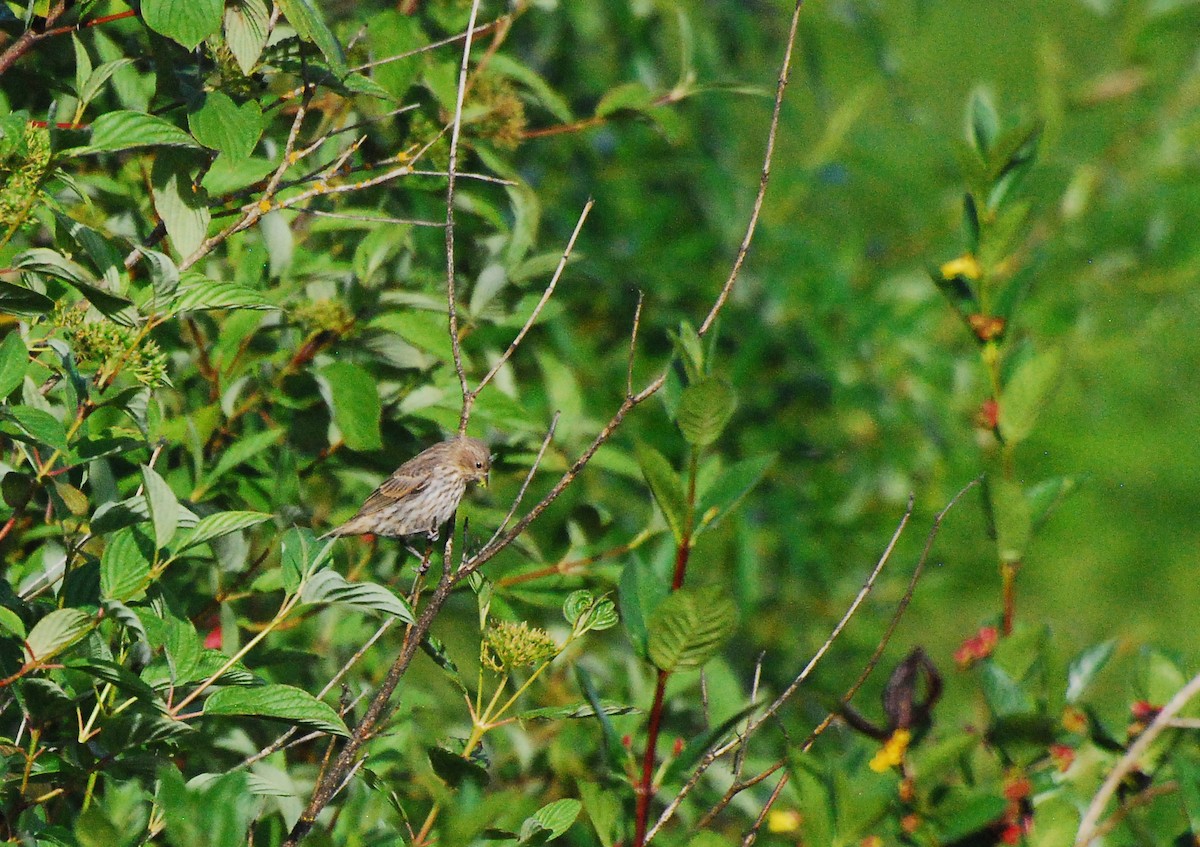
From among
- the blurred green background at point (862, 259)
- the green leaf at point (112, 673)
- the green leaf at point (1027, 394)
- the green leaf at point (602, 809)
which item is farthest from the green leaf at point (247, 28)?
the blurred green background at point (862, 259)

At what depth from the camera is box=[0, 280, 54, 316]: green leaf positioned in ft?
6.59

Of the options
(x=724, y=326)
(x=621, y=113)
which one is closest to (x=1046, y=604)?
(x=724, y=326)

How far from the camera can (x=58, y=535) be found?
2.35 m

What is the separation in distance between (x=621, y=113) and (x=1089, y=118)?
415 centimetres

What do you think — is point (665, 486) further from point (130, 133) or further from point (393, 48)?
point (393, 48)

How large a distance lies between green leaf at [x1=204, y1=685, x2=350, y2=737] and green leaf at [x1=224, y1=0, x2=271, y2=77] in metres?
0.98

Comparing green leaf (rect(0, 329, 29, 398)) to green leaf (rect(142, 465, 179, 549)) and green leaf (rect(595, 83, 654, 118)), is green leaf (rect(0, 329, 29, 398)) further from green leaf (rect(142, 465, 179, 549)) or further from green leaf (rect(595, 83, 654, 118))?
green leaf (rect(595, 83, 654, 118))

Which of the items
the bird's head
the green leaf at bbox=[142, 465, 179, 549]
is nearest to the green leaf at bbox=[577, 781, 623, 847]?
the green leaf at bbox=[142, 465, 179, 549]

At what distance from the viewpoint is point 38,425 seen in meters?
1.86

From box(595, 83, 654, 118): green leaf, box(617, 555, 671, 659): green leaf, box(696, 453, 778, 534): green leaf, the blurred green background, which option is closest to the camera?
box(617, 555, 671, 659): green leaf

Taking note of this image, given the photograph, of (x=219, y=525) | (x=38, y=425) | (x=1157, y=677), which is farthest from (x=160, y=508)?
(x=1157, y=677)

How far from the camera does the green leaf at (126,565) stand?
1.93m

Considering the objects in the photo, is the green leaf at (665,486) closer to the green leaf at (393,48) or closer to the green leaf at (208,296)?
the green leaf at (208,296)

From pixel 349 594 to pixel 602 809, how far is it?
20.3 inches
